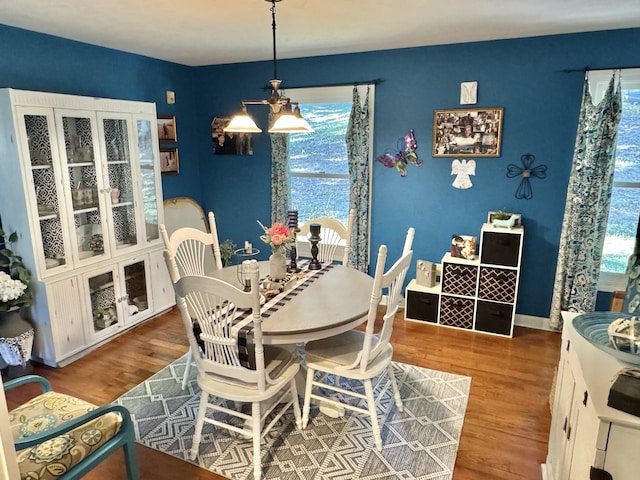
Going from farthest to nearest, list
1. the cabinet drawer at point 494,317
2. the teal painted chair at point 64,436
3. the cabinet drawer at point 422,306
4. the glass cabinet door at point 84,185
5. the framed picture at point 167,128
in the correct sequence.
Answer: the framed picture at point 167,128, the cabinet drawer at point 422,306, the cabinet drawer at point 494,317, the glass cabinet door at point 84,185, the teal painted chair at point 64,436

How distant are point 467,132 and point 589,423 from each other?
111 inches

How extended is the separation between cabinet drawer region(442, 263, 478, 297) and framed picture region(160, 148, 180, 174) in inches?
115

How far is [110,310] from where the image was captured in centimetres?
362

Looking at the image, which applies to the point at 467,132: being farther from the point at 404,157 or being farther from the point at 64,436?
the point at 64,436

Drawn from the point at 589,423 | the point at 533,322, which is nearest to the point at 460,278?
the point at 533,322

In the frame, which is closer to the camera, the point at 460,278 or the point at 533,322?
the point at 460,278

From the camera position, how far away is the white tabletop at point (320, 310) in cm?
210

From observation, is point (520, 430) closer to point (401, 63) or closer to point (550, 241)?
point (550, 241)

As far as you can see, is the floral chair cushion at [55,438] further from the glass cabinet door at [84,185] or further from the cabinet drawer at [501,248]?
the cabinet drawer at [501,248]

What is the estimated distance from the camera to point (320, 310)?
2295mm

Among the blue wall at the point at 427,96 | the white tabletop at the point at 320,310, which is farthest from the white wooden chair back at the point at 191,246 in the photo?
the blue wall at the point at 427,96

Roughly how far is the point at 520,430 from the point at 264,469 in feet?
4.89

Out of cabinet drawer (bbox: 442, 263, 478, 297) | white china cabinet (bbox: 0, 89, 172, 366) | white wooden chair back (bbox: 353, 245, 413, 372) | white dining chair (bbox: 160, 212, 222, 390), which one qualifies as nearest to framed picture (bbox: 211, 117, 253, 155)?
white china cabinet (bbox: 0, 89, 172, 366)

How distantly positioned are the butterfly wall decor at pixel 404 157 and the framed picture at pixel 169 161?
2.14 meters
